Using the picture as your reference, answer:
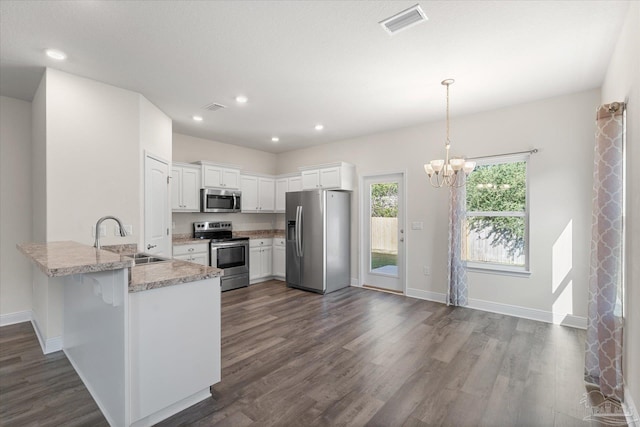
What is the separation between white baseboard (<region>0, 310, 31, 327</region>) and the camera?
3.52 m

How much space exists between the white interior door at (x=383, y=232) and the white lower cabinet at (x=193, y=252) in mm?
2696

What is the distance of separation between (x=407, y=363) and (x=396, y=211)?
110 inches

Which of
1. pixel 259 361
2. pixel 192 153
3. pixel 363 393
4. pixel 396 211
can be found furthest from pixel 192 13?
pixel 396 211

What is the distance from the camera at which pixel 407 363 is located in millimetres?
2625

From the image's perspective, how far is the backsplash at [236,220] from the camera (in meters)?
5.15

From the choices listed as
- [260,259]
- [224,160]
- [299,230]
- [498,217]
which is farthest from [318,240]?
[498,217]

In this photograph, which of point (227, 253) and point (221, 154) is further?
point (221, 154)

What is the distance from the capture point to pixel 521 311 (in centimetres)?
377

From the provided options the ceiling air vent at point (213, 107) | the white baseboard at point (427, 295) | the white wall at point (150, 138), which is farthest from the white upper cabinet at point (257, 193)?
the white baseboard at point (427, 295)

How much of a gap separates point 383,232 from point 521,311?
2207mm

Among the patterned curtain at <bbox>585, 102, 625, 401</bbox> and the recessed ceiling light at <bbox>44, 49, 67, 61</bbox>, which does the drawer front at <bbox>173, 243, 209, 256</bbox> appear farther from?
the patterned curtain at <bbox>585, 102, 625, 401</bbox>

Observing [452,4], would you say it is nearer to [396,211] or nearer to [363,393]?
[363,393]

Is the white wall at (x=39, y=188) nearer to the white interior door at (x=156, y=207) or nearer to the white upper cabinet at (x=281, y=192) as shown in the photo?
the white interior door at (x=156, y=207)

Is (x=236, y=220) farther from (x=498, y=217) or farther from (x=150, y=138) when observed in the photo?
(x=498, y=217)
